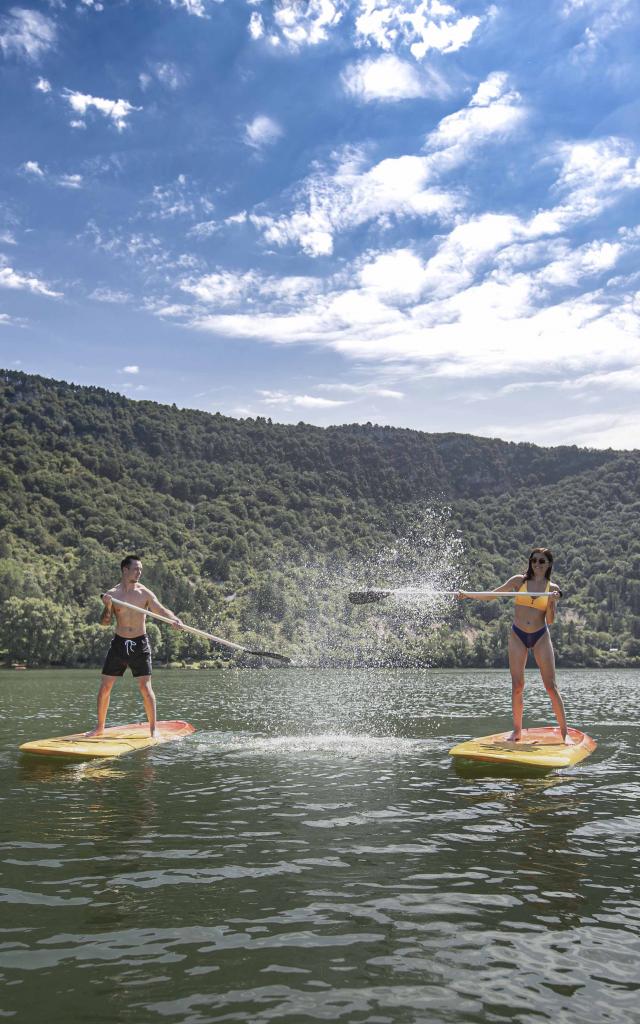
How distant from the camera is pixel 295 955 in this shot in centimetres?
604

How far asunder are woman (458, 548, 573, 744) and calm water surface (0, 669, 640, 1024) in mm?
1553

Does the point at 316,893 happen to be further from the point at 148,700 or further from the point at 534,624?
the point at 148,700

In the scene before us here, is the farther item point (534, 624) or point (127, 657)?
point (127, 657)

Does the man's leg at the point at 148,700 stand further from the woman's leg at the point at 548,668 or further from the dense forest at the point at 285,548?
the dense forest at the point at 285,548

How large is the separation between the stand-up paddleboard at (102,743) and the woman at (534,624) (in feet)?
24.0

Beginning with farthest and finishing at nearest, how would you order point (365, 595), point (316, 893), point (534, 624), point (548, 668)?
point (365, 595) < point (534, 624) < point (548, 668) < point (316, 893)

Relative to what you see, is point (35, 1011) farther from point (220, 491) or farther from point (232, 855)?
point (220, 491)

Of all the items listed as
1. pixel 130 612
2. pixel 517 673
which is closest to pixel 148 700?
pixel 130 612

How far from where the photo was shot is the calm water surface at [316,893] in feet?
17.5

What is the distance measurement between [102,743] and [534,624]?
8.88 meters

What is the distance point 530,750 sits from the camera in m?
14.8

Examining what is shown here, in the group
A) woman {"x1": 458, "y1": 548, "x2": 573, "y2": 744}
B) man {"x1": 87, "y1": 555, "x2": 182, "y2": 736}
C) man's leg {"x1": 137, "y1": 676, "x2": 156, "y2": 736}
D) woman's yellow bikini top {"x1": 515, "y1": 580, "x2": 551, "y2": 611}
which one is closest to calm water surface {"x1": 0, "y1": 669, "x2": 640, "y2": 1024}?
woman {"x1": 458, "y1": 548, "x2": 573, "y2": 744}

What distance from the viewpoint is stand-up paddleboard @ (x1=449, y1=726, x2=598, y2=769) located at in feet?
46.5

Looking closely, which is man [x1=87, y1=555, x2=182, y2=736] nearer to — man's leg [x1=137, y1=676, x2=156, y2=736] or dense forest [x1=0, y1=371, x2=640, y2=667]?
man's leg [x1=137, y1=676, x2=156, y2=736]
